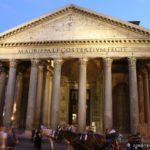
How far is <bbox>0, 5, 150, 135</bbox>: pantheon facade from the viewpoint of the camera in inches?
751

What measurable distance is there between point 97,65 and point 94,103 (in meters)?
3.95

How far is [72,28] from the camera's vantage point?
20.7 meters

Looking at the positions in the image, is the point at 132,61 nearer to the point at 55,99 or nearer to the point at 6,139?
the point at 55,99

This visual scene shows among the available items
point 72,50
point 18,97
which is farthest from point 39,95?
point 72,50

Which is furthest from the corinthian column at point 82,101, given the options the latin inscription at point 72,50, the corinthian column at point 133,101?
the corinthian column at point 133,101

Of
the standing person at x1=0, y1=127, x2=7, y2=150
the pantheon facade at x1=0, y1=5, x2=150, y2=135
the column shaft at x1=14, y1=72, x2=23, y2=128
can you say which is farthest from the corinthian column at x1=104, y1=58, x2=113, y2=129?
the standing person at x1=0, y1=127, x2=7, y2=150

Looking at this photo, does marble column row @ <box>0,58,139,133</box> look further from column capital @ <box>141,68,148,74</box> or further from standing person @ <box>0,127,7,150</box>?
standing person @ <box>0,127,7,150</box>

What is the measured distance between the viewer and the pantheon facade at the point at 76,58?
19.1 meters

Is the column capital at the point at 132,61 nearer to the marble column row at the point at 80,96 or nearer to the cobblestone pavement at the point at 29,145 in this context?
the marble column row at the point at 80,96

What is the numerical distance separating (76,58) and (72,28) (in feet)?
8.65

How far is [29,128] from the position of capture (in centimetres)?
1920

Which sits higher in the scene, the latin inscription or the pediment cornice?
the pediment cornice

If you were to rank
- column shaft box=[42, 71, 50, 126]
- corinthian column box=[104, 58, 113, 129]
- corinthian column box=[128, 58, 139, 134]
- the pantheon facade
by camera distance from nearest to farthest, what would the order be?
corinthian column box=[128, 58, 139, 134]
corinthian column box=[104, 58, 113, 129]
the pantheon facade
column shaft box=[42, 71, 50, 126]

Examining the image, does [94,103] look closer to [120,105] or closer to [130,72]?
[120,105]
